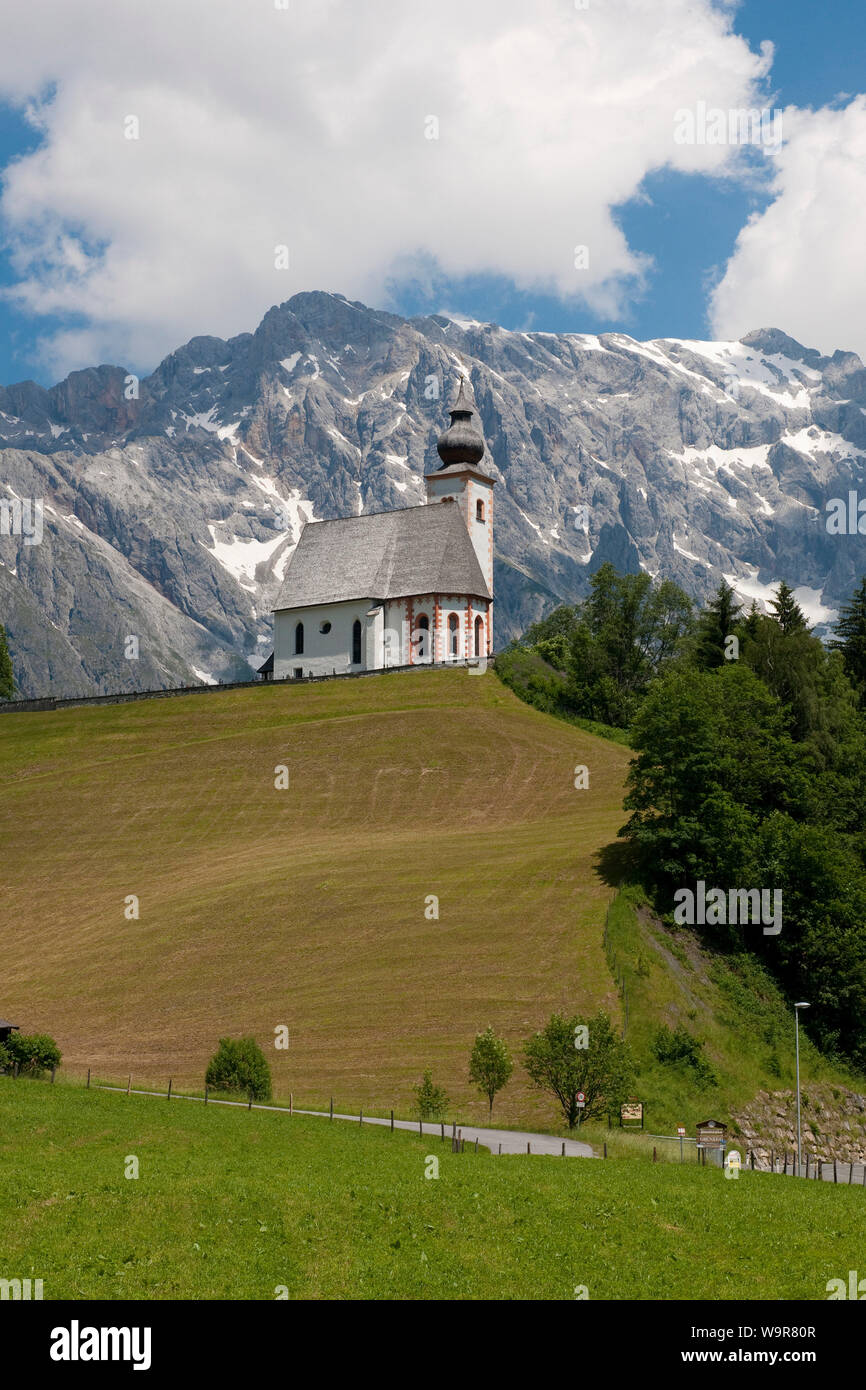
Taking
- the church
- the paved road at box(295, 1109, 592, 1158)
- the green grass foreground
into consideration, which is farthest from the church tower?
the green grass foreground

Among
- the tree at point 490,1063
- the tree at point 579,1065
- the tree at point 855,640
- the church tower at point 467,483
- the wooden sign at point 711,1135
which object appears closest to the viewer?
the wooden sign at point 711,1135

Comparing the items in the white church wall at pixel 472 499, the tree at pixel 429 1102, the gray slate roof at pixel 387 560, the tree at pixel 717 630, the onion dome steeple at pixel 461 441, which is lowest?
the tree at pixel 429 1102

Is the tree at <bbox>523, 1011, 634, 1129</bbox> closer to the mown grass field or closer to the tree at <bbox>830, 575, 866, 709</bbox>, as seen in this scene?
the mown grass field

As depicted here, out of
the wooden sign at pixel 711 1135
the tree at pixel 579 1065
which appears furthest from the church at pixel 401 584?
the wooden sign at pixel 711 1135

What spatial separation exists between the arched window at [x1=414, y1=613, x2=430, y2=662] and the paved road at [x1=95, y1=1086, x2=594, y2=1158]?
69.7m

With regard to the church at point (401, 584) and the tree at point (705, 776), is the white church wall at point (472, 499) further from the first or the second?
the tree at point (705, 776)

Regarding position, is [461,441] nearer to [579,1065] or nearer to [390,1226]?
[579,1065]

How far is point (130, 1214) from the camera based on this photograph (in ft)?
76.7

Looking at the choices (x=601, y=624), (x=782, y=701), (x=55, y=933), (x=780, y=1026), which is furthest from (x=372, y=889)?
(x=601, y=624)

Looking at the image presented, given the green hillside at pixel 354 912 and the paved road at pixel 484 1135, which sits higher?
the green hillside at pixel 354 912

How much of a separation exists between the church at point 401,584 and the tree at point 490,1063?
63871 mm

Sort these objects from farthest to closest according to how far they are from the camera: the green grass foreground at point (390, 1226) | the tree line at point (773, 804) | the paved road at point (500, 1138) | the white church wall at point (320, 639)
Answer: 1. the white church wall at point (320, 639)
2. the tree line at point (773, 804)
3. the paved road at point (500, 1138)
4. the green grass foreground at point (390, 1226)

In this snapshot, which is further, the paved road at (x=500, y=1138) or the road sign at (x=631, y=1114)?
the road sign at (x=631, y=1114)

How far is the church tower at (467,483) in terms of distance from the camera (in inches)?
4801
